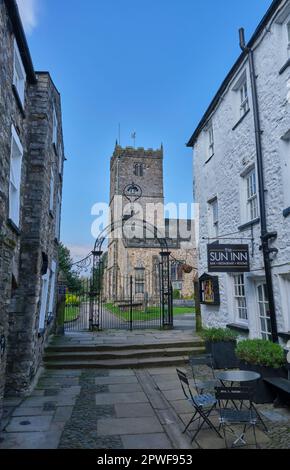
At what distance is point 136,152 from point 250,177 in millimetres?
40296

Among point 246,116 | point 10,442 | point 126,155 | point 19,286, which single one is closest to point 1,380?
point 10,442

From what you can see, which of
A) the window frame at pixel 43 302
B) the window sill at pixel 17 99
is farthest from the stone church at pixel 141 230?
the window sill at pixel 17 99

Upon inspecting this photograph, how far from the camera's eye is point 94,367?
894 cm

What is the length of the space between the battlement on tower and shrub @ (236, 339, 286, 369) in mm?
43124

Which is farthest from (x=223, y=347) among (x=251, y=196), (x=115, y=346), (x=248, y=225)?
(x=251, y=196)

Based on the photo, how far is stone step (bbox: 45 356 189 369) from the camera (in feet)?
29.2

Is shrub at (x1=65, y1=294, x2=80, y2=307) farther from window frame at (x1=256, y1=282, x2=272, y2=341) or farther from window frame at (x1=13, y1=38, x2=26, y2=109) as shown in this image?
window frame at (x1=13, y1=38, x2=26, y2=109)

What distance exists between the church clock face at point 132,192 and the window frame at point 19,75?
38.2 meters

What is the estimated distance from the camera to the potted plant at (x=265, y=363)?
240 inches

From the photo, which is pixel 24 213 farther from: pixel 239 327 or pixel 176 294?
pixel 176 294

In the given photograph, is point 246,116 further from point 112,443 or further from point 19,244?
point 112,443

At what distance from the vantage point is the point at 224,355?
A: 8.70m

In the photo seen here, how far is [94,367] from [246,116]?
25.0 feet
